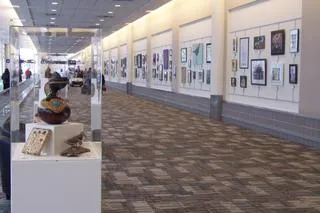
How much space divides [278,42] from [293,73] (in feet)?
3.70

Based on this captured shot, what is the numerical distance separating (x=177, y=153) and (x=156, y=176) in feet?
6.60

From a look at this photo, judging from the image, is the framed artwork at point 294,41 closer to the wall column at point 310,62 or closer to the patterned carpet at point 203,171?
the wall column at point 310,62

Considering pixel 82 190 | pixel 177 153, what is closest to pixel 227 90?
pixel 177 153

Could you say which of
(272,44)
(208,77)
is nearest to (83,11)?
(208,77)

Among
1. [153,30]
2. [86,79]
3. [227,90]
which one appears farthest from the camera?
[153,30]

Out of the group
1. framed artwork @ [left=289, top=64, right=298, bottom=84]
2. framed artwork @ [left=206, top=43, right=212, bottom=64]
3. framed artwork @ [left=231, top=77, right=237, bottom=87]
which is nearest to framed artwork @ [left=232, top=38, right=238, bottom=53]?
framed artwork @ [left=231, top=77, right=237, bottom=87]

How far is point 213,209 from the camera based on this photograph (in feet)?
18.1

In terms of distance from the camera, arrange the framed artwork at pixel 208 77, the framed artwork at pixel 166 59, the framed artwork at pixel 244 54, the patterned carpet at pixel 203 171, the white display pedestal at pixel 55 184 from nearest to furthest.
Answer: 1. the white display pedestal at pixel 55 184
2. the patterned carpet at pixel 203 171
3. the framed artwork at pixel 244 54
4. the framed artwork at pixel 208 77
5. the framed artwork at pixel 166 59

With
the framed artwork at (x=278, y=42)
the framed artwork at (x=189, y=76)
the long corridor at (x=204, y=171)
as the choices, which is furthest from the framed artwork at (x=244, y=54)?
the framed artwork at (x=189, y=76)

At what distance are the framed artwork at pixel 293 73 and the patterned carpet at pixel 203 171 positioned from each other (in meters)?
1.29

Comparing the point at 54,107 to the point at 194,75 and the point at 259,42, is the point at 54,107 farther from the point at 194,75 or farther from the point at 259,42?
the point at 194,75

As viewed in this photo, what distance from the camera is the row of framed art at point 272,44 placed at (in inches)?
435

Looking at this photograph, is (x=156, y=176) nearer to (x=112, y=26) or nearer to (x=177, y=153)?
(x=177, y=153)

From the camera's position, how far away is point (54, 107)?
3830 millimetres
